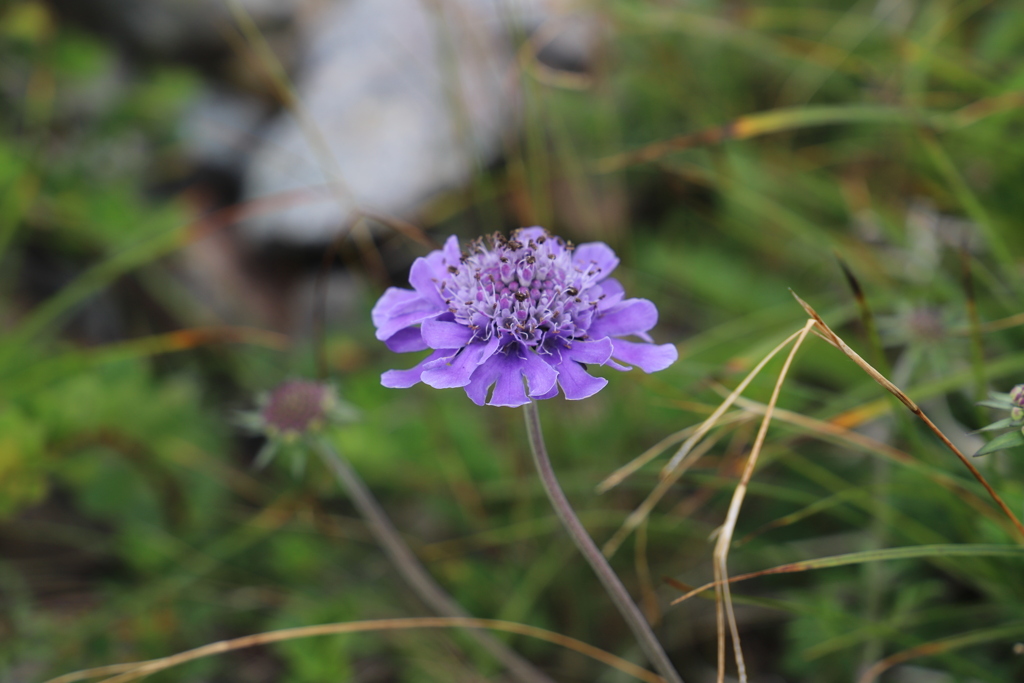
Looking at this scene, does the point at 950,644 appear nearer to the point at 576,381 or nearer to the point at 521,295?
the point at 576,381

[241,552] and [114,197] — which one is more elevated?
[114,197]

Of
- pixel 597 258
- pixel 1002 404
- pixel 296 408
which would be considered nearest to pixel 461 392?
pixel 296 408

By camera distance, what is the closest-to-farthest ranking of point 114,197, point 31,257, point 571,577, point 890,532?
point 890,532 < point 571,577 < point 114,197 < point 31,257

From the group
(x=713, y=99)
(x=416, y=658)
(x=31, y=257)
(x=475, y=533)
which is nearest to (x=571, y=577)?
(x=475, y=533)

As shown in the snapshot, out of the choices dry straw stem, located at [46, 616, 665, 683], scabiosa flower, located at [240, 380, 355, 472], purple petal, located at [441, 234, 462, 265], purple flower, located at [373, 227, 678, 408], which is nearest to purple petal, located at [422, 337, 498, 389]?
purple flower, located at [373, 227, 678, 408]

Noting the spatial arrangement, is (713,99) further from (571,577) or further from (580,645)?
(580,645)

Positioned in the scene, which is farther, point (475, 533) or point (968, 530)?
point (475, 533)

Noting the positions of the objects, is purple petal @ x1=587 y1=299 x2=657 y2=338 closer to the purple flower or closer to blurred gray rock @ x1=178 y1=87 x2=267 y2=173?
the purple flower
